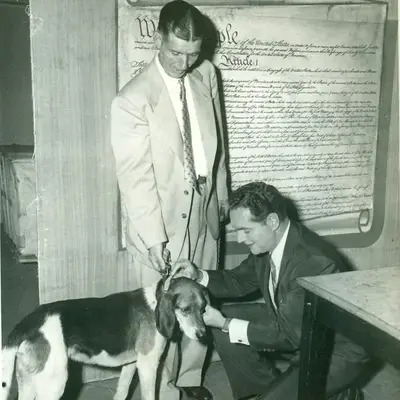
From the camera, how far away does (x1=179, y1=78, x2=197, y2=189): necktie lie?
2760 mm

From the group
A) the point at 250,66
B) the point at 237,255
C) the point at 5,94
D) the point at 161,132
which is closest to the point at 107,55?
the point at 161,132

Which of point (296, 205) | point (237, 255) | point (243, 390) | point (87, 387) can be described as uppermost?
point (296, 205)

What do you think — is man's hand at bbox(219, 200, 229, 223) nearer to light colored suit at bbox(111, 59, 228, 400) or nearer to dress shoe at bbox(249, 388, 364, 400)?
light colored suit at bbox(111, 59, 228, 400)

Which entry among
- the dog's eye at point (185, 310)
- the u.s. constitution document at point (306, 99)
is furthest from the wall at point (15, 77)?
the dog's eye at point (185, 310)

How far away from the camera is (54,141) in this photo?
2.97m

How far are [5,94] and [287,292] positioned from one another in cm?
536

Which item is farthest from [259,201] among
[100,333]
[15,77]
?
[15,77]

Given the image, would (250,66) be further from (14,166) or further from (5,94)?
(5,94)

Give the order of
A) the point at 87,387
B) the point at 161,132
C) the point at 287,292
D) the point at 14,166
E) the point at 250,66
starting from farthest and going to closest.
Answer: the point at 14,166 < the point at 250,66 < the point at 87,387 < the point at 161,132 < the point at 287,292

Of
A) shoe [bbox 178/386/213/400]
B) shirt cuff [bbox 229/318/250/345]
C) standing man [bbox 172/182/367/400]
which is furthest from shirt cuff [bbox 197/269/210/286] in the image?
shoe [bbox 178/386/213/400]

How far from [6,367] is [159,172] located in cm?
123

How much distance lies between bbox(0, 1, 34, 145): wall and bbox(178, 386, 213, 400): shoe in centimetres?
422

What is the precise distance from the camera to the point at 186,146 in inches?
109

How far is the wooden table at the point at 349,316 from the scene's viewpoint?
1641 mm
